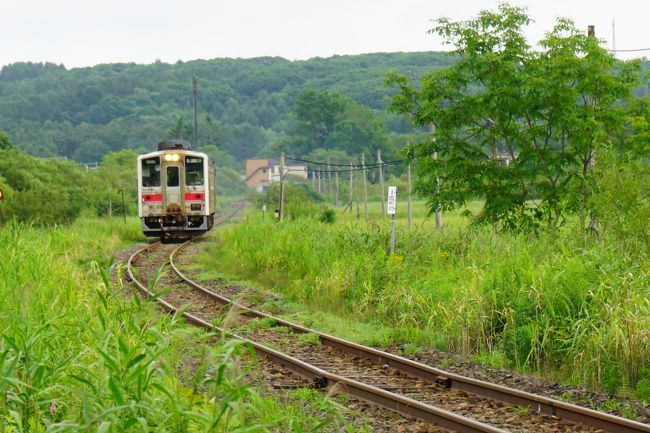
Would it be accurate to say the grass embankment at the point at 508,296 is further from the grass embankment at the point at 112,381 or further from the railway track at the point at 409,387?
the grass embankment at the point at 112,381

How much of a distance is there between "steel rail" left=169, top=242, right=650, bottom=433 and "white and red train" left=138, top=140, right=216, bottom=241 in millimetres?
17778

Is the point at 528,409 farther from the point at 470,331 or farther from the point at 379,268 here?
the point at 379,268

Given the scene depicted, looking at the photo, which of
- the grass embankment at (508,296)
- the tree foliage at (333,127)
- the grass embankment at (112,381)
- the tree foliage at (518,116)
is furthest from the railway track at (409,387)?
the tree foliage at (333,127)

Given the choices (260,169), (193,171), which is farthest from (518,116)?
(260,169)

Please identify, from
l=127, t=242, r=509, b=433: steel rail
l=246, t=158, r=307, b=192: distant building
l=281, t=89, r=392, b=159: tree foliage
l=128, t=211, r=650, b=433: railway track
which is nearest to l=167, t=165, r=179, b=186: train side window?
l=128, t=211, r=650, b=433: railway track

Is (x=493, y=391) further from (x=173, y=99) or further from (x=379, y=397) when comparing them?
(x=173, y=99)

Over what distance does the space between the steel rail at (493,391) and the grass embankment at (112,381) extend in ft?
2.02

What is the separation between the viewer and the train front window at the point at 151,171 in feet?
93.9

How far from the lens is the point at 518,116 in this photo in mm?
18562

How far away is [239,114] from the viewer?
160 m

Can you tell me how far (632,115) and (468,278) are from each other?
25.3 feet

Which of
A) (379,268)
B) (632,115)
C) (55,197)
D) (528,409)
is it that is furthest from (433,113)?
(55,197)

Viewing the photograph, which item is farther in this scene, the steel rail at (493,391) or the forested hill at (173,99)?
the forested hill at (173,99)

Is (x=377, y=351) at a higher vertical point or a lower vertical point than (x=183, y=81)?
lower
